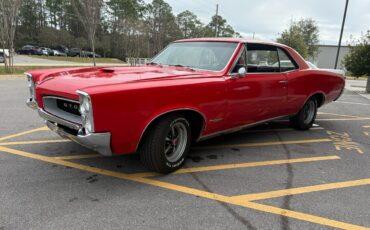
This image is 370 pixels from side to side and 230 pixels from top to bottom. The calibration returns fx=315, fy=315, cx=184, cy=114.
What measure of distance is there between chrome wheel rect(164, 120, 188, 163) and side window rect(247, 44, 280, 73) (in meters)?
1.40

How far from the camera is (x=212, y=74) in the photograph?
4.10 metres

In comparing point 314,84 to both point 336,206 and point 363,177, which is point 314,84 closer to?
point 363,177

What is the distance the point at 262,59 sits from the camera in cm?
493

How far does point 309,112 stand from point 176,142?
364 centimetres

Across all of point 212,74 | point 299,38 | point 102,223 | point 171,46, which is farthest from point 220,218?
point 299,38

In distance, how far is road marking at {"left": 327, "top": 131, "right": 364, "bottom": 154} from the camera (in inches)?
210

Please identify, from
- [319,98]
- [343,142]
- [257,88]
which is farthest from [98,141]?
[319,98]

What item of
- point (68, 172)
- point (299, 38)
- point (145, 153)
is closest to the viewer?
point (145, 153)

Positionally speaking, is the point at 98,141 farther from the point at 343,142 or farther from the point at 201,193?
the point at 343,142

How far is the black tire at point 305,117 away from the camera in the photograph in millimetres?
6159

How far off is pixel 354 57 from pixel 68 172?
17590 mm

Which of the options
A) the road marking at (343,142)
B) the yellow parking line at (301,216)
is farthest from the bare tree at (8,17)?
the yellow parking line at (301,216)

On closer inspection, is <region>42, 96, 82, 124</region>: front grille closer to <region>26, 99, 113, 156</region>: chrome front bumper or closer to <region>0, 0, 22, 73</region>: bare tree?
<region>26, 99, 113, 156</region>: chrome front bumper

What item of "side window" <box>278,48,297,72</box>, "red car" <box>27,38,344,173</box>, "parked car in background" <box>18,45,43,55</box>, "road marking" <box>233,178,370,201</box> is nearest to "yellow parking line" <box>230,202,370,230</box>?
"road marking" <box>233,178,370,201</box>
